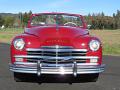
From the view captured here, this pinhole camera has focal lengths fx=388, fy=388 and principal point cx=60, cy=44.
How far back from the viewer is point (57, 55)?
834 cm

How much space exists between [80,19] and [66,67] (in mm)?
2786

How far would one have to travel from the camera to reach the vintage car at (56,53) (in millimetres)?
8273

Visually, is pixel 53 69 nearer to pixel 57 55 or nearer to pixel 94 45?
pixel 57 55

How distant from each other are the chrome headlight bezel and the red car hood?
0.38 meters

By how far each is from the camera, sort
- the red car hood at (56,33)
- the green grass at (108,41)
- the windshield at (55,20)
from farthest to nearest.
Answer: the green grass at (108,41), the windshield at (55,20), the red car hood at (56,33)

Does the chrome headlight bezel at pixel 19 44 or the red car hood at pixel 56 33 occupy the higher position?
the red car hood at pixel 56 33

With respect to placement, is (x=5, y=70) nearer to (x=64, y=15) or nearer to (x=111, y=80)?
(x=64, y=15)

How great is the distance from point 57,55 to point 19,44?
936 mm

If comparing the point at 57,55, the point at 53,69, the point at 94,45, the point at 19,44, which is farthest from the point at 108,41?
the point at 53,69

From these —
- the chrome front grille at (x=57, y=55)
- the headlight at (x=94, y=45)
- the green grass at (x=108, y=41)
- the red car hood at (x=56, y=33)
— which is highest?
the red car hood at (x=56, y=33)

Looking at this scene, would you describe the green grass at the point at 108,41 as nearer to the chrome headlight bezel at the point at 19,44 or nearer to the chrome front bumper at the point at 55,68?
the chrome front bumper at the point at 55,68

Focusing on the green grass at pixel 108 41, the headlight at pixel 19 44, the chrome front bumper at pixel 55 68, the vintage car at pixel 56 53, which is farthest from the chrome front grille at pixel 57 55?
the green grass at pixel 108 41

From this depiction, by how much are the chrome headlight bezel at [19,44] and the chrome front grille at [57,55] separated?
0.32 metres

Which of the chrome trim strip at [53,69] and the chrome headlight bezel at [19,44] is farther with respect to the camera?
the chrome headlight bezel at [19,44]
